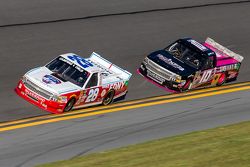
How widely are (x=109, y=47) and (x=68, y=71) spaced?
5.09m

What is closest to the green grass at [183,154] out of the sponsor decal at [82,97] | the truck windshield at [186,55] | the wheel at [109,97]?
the sponsor decal at [82,97]

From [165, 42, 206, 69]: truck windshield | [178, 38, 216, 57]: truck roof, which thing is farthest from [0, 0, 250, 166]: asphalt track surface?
[178, 38, 216, 57]: truck roof

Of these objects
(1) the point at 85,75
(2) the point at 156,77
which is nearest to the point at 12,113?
(1) the point at 85,75

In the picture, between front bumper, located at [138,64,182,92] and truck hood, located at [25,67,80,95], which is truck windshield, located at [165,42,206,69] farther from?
truck hood, located at [25,67,80,95]

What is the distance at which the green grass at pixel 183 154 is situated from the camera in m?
17.1

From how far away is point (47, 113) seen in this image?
22328 mm

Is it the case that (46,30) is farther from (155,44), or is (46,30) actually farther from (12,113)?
(12,113)

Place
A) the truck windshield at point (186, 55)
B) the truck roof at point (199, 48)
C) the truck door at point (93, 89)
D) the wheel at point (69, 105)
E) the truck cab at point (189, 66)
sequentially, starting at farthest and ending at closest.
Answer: the truck roof at point (199, 48) → the truck windshield at point (186, 55) → the truck cab at point (189, 66) → the truck door at point (93, 89) → the wheel at point (69, 105)

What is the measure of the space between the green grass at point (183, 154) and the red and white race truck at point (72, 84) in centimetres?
365

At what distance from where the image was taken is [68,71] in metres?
23.5

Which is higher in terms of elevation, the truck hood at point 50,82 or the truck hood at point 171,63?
the truck hood at point 50,82

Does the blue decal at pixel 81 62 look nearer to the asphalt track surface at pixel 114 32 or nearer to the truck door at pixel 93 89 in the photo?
the truck door at pixel 93 89

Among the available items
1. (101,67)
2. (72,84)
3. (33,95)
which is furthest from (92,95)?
(33,95)

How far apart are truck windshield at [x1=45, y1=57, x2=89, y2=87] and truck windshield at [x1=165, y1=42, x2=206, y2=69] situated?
15.0 feet
